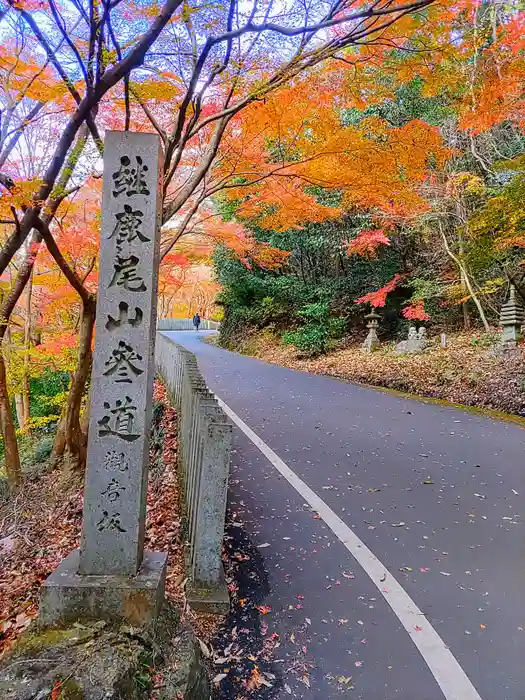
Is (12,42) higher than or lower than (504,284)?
higher

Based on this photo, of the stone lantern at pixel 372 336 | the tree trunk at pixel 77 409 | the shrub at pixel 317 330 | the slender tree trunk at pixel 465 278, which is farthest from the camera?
the shrub at pixel 317 330

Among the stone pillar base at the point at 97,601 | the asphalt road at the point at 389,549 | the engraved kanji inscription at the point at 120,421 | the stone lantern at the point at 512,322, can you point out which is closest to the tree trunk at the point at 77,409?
the asphalt road at the point at 389,549

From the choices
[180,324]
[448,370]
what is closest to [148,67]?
[448,370]

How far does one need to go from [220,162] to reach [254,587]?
7205 mm

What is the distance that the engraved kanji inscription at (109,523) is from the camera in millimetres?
2500

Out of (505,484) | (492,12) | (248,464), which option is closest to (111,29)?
(248,464)

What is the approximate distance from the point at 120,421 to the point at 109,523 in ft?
1.91

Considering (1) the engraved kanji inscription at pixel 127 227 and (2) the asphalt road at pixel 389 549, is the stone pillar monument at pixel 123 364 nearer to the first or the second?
(1) the engraved kanji inscription at pixel 127 227

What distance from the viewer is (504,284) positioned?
45.6ft

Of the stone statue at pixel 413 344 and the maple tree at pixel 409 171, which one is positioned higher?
the maple tree at pixel 409 171

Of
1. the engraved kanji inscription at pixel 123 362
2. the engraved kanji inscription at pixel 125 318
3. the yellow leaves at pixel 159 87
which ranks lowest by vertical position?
the engraved kanji inscription at pixel 123 362

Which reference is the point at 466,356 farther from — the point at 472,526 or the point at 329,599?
the point at 329,599

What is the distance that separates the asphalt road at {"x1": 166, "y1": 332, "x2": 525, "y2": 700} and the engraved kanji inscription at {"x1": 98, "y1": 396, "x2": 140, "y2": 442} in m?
1.51

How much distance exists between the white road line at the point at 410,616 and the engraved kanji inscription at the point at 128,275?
2.60m
